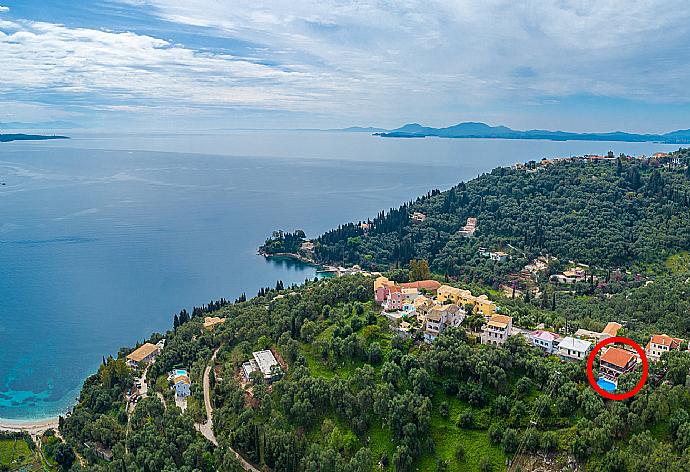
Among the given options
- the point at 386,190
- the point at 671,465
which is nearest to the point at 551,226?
the point at 671,465

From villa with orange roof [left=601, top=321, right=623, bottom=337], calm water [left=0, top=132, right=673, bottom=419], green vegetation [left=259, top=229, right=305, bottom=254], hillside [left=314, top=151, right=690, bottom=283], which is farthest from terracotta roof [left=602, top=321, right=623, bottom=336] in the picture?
green vegetation [left=259, top=229, right=305, bottom=254]

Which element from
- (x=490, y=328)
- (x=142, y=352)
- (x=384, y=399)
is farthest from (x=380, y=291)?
(x=142, y=352)

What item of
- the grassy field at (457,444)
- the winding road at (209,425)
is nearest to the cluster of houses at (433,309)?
the grassy field at (457,444)

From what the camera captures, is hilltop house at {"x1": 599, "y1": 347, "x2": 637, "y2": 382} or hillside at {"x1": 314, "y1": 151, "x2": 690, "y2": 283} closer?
hilltop house at {"x1": 599, "y1": 347, "x2": 637, "y2": 382}

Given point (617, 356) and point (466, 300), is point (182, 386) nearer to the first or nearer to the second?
point (466, 300)

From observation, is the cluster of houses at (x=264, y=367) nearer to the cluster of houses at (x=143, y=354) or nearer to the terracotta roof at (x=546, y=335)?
the cluster of houses at (x=143, y=354)

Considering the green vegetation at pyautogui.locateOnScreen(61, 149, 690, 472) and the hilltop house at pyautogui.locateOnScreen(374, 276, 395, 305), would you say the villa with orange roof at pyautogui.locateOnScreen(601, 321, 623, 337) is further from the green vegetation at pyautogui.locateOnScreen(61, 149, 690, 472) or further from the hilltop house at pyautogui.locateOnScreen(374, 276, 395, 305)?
the hilltop house at pyautogui.locateOnScreen(374, 276, 395, 305)
